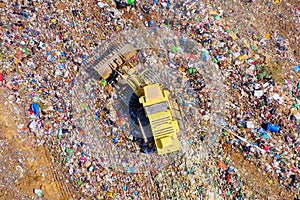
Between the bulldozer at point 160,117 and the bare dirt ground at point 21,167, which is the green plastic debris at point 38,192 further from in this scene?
the bulldozer at point 160,117

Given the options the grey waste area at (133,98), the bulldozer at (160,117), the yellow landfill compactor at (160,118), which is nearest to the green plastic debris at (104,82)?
the grey waste area at (133,98)

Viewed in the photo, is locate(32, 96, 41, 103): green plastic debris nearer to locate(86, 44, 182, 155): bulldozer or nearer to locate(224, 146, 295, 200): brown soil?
locate(86, 44, 182, 155): bulldozer

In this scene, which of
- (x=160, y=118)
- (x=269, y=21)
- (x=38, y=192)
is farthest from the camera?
(x=269, y=21)

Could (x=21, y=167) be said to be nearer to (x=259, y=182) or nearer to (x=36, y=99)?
(x=36, y=99)

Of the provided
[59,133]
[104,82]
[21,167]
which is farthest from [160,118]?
[21,167]

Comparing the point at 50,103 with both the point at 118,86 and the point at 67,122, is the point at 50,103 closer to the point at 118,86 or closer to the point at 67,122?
the point at 67,122

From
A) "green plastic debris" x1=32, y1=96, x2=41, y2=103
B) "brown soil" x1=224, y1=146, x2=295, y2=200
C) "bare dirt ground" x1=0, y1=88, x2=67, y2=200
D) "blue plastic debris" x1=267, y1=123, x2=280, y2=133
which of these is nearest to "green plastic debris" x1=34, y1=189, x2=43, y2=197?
"bare dirt ground" x1=0, y1=88, x2=67, y2=200

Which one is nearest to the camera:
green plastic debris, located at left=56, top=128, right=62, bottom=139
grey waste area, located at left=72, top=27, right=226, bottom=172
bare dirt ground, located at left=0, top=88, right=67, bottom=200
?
bare dirt ground, located at left=0, top=88, right=67, bottom=200
